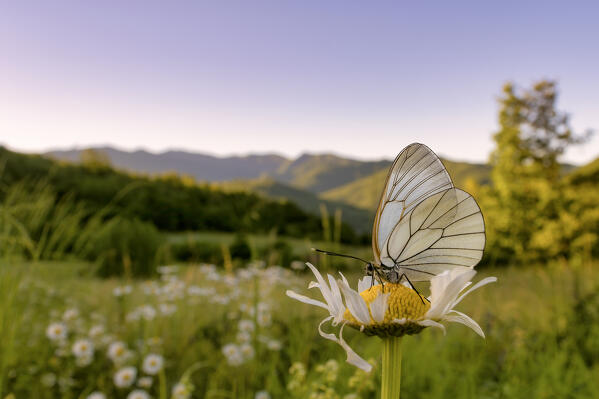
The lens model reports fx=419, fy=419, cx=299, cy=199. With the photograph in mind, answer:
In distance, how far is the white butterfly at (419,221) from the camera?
0.82 metres

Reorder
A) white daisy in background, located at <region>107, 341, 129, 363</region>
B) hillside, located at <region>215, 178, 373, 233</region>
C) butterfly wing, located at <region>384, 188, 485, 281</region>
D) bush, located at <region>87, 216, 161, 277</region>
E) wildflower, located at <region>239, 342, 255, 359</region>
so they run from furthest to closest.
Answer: bush, located at <region>87, 216, 161, 277</region>
hillside, located at <region>215, 178, 373, 233</region>
white daisy in background, located at <region>107, 341, 129, 363</region>
wildflower, located at <region>239, 342, 255, 359</region>
butterfly wing, located at <region>384, 188, 485, 281</region>

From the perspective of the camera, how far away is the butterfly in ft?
2.69

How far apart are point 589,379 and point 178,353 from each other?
10.1 ft

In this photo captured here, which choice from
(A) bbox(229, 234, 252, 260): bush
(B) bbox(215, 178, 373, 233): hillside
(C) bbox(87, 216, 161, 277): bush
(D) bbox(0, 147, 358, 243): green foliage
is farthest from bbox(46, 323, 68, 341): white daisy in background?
(D) bbox(0, 147, 358, 243): green foliage

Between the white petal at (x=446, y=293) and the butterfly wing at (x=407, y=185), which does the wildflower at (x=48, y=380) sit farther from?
the white petal at (x=446, y=293)

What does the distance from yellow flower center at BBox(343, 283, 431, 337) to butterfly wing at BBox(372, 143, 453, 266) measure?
91 mm

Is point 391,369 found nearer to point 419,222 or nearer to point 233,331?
point 419,222

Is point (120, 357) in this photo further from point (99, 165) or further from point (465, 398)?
point (99, 165)

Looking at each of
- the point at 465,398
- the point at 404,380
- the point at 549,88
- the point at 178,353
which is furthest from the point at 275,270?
the point at 549,88

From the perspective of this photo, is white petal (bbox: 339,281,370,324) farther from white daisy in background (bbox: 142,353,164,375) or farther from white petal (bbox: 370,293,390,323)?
white daisy in background (bbox: 142,353,164,375)

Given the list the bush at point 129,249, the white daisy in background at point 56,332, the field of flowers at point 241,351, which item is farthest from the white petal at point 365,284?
the bush at point 129,249

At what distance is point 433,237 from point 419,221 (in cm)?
4

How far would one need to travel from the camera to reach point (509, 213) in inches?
625

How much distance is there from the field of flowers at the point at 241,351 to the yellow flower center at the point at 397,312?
117 cm
